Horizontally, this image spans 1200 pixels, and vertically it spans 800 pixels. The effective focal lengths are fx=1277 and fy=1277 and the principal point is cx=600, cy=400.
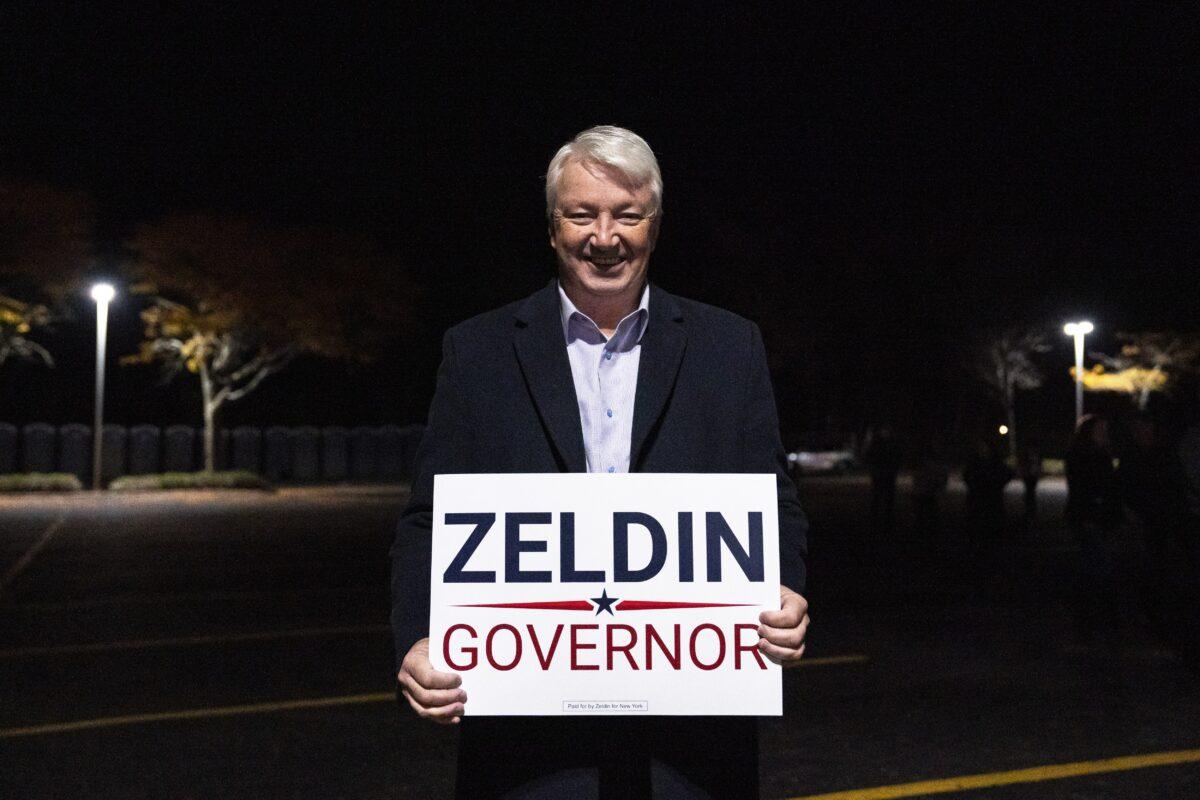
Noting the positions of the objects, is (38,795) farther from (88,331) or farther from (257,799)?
(88,331)

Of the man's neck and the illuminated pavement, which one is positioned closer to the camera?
the man's neck

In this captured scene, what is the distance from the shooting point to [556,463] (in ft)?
7.59

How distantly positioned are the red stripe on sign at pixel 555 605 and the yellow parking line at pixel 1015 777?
3550mm

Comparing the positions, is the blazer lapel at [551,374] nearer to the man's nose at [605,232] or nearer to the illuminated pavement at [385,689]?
the man's nose at [605,232]

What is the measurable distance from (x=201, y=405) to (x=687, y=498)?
1868 inches

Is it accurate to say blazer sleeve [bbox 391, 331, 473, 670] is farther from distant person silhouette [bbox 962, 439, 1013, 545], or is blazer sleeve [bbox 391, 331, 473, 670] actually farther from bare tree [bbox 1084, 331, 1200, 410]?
bare tree [bbox 1084, 331, 1200, 410]

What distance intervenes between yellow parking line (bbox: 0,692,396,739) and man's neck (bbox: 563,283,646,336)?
5289mm

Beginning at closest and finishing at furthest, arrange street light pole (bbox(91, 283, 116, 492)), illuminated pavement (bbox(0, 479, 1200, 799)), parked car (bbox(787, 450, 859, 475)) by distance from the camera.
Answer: illuminated pavement (bbox(0, 479, 1200, 799))
street light pole (bbox(91, 283, 116, 492))
parked car (bbox(787, 450, 859, 475))

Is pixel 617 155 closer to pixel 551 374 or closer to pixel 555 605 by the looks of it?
pixel 551 374

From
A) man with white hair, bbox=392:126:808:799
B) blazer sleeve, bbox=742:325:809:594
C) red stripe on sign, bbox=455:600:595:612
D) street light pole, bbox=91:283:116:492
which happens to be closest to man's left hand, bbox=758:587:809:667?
man with white hair, bbox=392:126:808:799

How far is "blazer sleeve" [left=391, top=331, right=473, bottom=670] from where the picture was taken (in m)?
2.29

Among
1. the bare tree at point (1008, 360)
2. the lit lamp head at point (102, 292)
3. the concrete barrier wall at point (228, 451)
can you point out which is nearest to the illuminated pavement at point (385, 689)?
the lit lamp head at point (102, 292)

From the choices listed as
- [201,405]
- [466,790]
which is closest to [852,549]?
[466,790]

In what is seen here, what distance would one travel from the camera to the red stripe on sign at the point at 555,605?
2.21 metres
